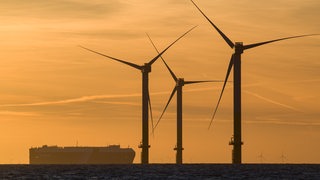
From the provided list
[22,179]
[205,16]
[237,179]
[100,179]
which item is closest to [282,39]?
[205,16]

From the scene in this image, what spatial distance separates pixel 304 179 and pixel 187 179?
20.9 metres

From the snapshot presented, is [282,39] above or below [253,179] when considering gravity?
above

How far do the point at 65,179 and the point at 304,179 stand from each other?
141 ft

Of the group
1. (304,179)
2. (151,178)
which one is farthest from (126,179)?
(304,179)

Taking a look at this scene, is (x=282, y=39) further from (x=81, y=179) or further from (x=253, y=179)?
(x=81, y=179)

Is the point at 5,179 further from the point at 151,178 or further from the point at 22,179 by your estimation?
the point at 151,178

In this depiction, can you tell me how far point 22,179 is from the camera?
179 metres

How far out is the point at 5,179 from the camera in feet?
604

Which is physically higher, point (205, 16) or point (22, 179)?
point (205, 16)

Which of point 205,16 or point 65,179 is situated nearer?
point 65,179

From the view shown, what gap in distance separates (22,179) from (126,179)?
20.3m

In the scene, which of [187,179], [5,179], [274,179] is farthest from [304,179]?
[5,179]

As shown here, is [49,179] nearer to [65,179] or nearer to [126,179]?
[65,179]

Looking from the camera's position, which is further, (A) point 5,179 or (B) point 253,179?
(A) point 5,179
